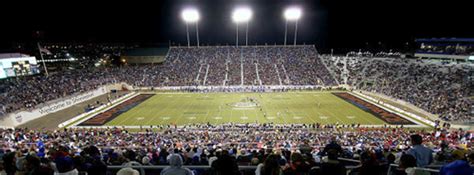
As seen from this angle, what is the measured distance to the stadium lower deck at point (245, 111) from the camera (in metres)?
29.7

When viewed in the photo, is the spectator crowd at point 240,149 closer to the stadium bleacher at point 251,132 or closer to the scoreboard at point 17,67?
the stadium bleacher at point 251,132

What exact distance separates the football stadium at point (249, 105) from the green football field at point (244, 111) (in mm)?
228

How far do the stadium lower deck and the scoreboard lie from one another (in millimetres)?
30349

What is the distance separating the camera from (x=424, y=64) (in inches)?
2074

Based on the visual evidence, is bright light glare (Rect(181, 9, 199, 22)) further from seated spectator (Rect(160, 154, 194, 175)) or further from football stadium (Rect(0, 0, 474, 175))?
seated spectator (Rect(160, 154, 194, 175))

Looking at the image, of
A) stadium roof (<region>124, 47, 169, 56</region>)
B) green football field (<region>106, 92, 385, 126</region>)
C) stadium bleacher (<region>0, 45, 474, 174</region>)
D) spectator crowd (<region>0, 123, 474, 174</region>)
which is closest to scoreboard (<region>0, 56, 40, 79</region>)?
stadium bleacher (<region>0, 45, 474, 174</region>)

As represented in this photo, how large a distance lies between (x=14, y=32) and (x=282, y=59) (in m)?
63.1

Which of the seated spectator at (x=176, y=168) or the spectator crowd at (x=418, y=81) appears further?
the spectator crowd at (x=418, y=81)

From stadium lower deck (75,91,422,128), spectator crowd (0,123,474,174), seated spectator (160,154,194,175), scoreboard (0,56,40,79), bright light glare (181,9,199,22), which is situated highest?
bright light glare (181,9,199,22)

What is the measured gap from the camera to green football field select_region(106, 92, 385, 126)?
30078 millimetres

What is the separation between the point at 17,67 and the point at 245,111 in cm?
5291

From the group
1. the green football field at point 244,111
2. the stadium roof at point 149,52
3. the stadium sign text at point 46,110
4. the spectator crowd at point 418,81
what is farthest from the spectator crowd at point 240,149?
the stadium roof at point 149,52

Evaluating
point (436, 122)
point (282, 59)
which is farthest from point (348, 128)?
point (282, 59)

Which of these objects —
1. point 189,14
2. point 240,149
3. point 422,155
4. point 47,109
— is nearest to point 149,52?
point 189,14
